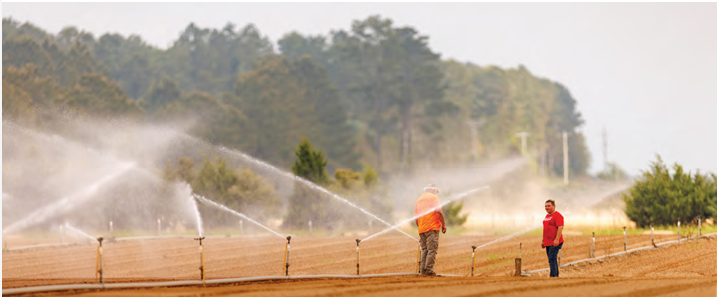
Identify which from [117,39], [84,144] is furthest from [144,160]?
[117,39]

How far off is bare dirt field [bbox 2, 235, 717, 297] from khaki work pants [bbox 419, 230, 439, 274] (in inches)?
41.7

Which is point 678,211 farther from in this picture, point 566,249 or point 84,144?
point 84,144

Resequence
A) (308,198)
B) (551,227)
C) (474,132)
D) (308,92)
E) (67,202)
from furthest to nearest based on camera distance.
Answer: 1. (474,132)
2. (308,92)
3. (67,202)
4. (308,198)
5. (551,227)

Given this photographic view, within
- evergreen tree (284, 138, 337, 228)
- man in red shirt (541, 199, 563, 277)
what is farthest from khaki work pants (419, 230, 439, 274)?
evergreen tree (284, 138, 337, 228)

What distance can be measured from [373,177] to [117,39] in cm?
9917

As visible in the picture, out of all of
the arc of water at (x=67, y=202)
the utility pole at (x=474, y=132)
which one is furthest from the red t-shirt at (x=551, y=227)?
the utility pole at (x=474, y=132)

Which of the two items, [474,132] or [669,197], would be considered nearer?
[669,197]

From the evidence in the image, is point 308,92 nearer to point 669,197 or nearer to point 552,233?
point 669,197

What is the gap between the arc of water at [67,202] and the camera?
54.2 meters

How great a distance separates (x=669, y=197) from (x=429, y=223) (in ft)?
90.3

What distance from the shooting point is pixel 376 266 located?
26.4 meters

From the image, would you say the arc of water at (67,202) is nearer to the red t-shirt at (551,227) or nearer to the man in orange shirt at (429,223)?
the man in orange shirt at (429,223)

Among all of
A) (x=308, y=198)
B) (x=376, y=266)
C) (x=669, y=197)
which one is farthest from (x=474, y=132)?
(x=376, y=266)

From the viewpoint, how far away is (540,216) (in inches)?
3009
